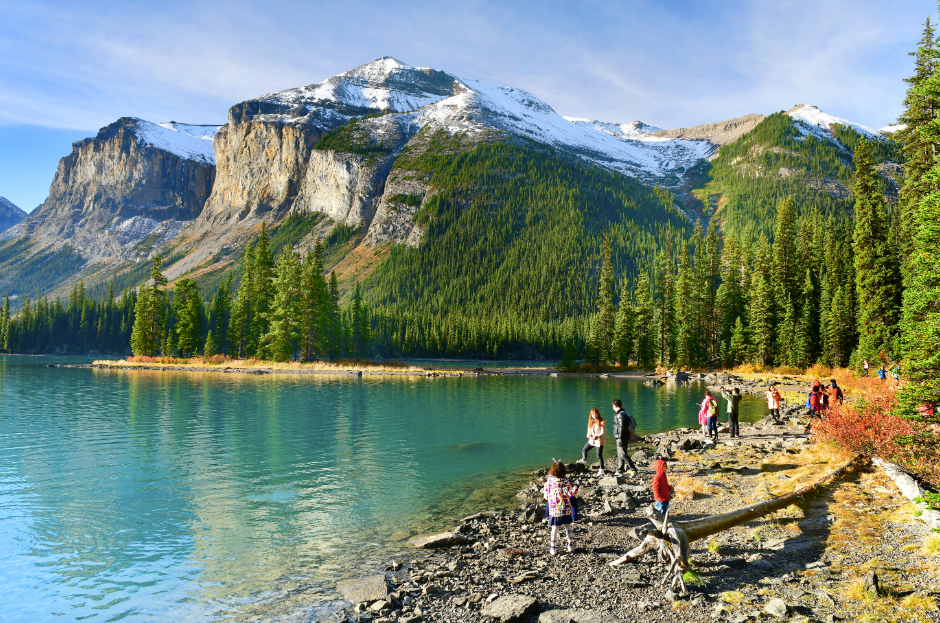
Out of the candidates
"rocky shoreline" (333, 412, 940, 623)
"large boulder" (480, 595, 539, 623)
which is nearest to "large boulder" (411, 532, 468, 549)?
"rocky shoreline" (333, 412, 940, 623)

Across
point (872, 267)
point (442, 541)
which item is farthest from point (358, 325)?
point (442, 541)

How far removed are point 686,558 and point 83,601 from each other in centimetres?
1241

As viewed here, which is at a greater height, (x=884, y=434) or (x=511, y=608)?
(x=884, y=434)

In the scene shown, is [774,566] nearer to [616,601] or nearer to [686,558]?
[686,558]

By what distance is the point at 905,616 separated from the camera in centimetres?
802

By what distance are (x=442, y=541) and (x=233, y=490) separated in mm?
9842

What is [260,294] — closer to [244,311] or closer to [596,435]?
[244,311]

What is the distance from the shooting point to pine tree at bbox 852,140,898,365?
44625 millimetres

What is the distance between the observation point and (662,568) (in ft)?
35.6

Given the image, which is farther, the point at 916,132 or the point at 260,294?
the point at 260,294

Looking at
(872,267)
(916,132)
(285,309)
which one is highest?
(916,132)

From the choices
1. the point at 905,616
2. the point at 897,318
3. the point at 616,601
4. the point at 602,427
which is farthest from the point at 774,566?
the point at 897,318

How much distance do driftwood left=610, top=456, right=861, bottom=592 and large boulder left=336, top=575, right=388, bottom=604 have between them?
5.03 m

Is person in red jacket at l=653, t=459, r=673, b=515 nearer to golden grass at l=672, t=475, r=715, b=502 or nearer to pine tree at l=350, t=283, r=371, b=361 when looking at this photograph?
golden grass at l=672, t=475, r=715, b=502
